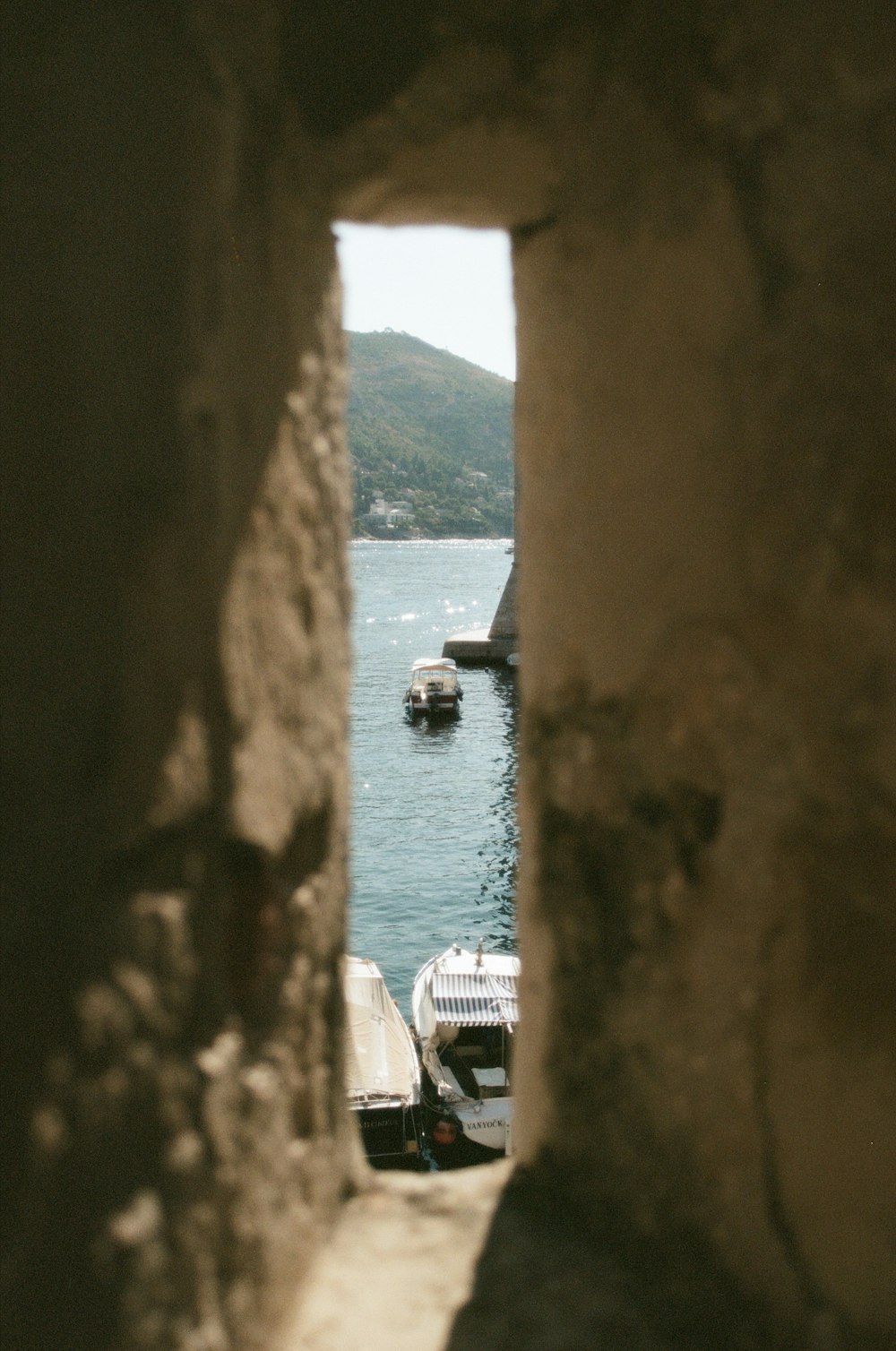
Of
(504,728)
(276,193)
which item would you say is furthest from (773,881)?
(504,728)

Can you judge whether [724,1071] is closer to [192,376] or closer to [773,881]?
[773,881]

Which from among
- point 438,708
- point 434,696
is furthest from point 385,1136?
point 434,696

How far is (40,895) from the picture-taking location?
1.15 m

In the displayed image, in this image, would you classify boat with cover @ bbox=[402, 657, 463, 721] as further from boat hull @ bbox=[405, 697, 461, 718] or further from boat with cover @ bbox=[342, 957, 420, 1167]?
boat with cover @ bbox=[342, 957, 420, 1167]

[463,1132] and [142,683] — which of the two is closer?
[142,683]

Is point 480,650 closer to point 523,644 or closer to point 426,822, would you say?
point 426,822

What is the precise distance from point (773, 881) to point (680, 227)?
1.03 metres

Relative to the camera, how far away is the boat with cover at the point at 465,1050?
14945 millimetres

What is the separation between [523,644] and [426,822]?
2540 cm

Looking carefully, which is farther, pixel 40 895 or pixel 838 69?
pixel 838 69

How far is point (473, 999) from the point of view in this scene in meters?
16.7

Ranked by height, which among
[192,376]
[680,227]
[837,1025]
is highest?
[680,227]

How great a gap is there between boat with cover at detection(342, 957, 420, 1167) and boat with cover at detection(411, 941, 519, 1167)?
1.23 ft

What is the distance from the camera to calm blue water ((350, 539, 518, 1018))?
69.5ft
